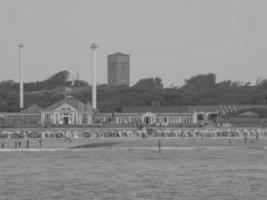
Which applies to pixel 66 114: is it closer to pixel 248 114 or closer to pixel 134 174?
pixel 248 114

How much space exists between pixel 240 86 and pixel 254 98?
2449cm

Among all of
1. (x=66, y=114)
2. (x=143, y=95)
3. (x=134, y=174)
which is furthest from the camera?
(x=143, y=95)

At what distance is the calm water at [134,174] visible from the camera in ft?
94.4

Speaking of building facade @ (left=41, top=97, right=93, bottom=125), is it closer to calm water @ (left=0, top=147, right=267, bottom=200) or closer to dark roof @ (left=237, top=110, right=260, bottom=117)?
dark roof @ (left=237, top=110, right=260, bottom=117)

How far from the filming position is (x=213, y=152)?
4716 cm

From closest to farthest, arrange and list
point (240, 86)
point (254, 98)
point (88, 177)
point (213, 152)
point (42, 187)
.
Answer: point (42, 187)
point (88, 177)
point (213, 152)
point (254, 98)
point (240, 86)

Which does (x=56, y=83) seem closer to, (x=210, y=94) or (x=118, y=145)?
(x=210, y=94)

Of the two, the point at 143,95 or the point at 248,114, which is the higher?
the point at 143,95

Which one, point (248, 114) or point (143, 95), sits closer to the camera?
point (248, 114)

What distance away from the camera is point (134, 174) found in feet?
113

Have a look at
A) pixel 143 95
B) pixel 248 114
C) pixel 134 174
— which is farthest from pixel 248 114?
pixel 134 174

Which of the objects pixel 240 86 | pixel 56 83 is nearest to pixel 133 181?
pixel 240 86

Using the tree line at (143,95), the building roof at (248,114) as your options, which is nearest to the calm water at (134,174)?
the building roof at (248,114)

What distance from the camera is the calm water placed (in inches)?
1133
